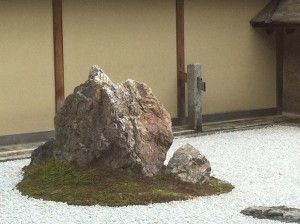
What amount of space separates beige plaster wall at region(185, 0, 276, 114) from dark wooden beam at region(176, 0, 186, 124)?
178 millimetres

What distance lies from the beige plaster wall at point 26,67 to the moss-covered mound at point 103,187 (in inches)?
113

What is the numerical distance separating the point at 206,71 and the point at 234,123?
118 centimetres

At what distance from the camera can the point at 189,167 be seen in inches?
324

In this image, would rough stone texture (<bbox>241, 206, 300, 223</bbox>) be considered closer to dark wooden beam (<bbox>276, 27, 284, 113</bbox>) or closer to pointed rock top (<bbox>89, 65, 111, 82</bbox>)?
pointed rock top (<bbox>89, 65, 111, 82</bbox>)

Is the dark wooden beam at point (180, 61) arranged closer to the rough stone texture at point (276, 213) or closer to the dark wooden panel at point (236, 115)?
the dark wooden panel at point (236, 115)

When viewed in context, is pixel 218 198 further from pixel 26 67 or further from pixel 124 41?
pixel 124 41

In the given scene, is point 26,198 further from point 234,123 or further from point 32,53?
point 234,123

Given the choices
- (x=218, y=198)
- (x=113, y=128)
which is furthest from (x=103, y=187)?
(x=218, y=198)

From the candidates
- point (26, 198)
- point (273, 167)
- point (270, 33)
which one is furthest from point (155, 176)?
point (270, 33)

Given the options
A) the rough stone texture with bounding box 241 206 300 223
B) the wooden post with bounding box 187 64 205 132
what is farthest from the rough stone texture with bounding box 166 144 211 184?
the wooden post with bounding box 187 64 205 132

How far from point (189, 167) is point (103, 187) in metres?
1.06

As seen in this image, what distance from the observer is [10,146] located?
11.1 metres

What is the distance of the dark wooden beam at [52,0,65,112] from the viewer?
37.7 ft

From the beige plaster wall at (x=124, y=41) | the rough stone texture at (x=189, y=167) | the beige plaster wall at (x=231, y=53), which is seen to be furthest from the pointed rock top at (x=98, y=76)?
the beige plaster wall at (x=231, y=53)
